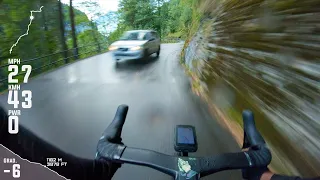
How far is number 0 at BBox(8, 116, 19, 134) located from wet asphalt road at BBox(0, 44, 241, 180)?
0.08 feet

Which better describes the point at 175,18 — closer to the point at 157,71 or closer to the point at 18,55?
the point at 157,71

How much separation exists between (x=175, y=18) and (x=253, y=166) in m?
0.75

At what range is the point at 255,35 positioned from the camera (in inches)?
58.8

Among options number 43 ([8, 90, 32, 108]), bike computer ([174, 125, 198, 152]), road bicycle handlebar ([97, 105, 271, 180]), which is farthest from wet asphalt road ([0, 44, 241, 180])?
road bicycle handlebar ([97, 105, 271, 180])

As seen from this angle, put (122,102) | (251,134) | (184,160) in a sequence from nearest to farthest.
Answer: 1. (184,160)
2. (251,134)
3. (122,102)

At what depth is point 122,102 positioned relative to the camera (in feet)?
3.84

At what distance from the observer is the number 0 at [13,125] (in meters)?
1.02

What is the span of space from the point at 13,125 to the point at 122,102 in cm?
47

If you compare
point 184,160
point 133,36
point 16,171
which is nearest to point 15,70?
point 16,171

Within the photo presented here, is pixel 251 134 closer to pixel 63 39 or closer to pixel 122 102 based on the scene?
pixel 122 102

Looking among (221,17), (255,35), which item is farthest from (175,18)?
(255,35)

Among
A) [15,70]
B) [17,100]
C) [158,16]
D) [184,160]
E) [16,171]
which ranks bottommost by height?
[16,171]

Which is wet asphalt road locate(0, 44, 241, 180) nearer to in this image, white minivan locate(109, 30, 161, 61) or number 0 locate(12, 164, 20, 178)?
white minivan locate(109, 30, 161, 61)

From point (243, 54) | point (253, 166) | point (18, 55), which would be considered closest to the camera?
point (253, 166)
